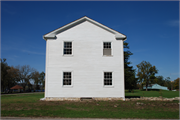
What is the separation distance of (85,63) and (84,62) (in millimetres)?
160

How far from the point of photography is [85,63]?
1723 cm

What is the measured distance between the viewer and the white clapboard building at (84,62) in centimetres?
1683

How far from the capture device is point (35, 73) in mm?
65062

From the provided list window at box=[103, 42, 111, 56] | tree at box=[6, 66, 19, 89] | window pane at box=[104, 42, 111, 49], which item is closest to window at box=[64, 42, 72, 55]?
window at box=[103, 42, 111, 56]

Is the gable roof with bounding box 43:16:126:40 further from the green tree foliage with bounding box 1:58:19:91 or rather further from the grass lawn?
the green tree foliage with bounding box 1:58:19:91

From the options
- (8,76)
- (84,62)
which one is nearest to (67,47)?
(84,62)

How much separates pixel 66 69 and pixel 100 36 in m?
5.43

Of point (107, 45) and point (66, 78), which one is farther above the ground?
point (107, 45)

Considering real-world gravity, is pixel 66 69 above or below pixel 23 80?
above

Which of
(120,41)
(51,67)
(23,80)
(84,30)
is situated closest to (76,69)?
(51,67)

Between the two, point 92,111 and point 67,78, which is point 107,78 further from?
point 92,111

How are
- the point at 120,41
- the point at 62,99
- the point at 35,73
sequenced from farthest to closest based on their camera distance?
the point at 35,73, the point at 120,41, the point at 62,99

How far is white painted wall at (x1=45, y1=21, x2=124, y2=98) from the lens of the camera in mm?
16844

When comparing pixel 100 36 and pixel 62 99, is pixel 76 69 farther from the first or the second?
pixel 100 36
